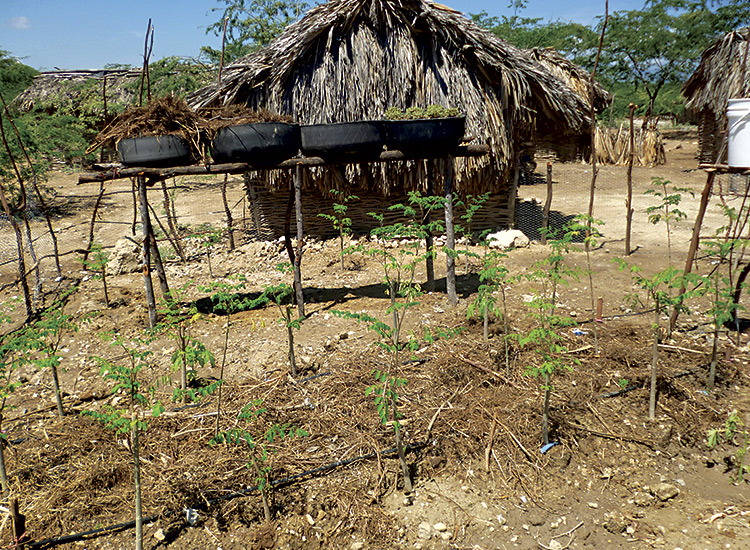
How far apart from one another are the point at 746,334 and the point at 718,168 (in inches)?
74.7

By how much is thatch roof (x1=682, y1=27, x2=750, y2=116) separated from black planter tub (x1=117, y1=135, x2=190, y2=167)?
11717 mm

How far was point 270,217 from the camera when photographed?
8875mm

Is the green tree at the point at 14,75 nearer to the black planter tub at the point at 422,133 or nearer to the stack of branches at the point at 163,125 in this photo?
the stack of branches at the point at 163,125

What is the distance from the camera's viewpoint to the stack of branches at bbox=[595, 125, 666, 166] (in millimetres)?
15922

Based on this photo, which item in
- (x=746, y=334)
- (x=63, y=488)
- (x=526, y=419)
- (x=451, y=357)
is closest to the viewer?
(x=63, y=488)

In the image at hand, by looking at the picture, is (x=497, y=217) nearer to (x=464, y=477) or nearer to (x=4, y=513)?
(x=464, y=477)

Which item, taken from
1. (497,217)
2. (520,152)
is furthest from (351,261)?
(520,152)

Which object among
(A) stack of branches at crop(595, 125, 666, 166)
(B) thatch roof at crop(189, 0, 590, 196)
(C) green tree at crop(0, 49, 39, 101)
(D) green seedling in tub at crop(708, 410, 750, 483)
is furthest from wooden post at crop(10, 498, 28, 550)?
(A) stack of branches at crop(595, 125, 666, 166)

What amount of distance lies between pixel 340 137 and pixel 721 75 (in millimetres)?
12147

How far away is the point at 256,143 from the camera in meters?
4.96

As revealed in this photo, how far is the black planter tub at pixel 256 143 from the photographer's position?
4914 millimetres

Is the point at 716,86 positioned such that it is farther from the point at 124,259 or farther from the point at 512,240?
the point at 124,259

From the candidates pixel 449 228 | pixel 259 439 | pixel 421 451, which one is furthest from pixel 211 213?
pixel 421 451

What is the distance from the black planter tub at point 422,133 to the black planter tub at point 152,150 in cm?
210
